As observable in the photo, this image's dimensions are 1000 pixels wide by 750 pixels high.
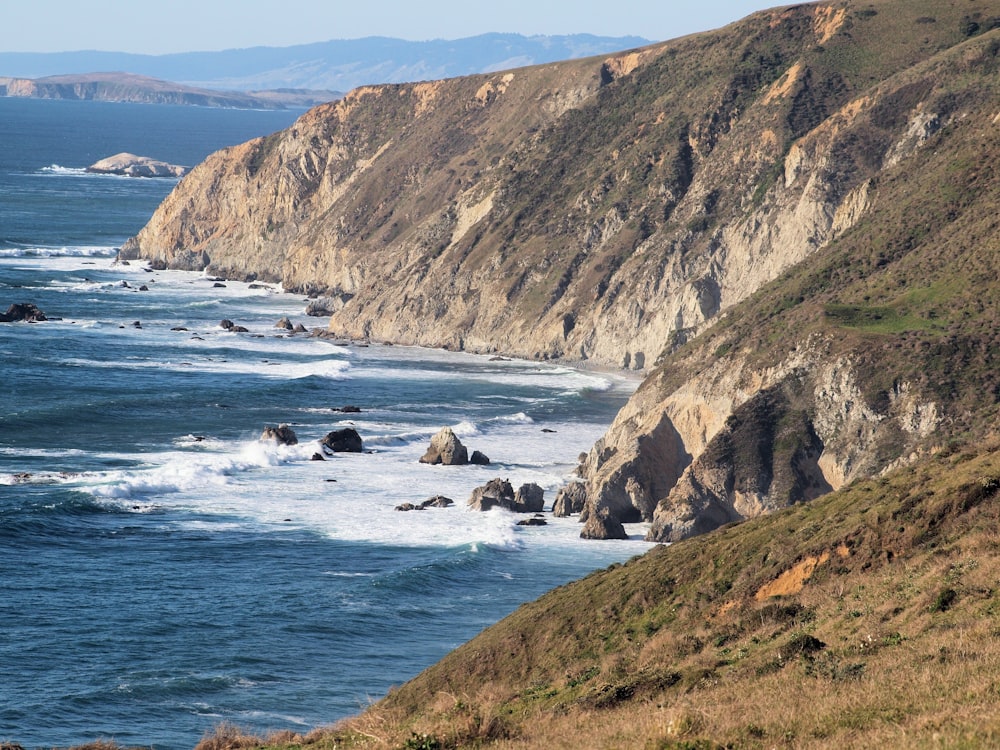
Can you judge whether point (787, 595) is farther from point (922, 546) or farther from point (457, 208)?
point (457, 208)

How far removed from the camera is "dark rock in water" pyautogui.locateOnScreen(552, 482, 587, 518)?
201 feet

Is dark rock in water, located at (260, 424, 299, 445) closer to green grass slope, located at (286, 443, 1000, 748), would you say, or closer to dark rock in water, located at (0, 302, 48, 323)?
green grass slope, located at (286, 443, 1000, 748)

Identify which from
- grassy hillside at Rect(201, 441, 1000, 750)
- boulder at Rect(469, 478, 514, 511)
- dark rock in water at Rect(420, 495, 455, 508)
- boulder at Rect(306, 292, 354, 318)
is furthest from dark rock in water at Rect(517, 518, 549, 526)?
boulder at Rect(306, 292, 354, 318)

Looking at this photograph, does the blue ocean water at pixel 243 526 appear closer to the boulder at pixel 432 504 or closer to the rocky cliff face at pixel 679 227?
the boulder at pixel 432 504

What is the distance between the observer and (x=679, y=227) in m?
103

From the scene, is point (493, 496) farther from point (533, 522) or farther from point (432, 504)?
point (533, 522)

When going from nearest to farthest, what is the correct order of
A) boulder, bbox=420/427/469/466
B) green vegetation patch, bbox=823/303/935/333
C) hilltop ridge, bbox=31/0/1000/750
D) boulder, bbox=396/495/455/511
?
1. hilltop ridge, bbox=31/0/1000/750
2. green vegetation patch, bbox=823/303/935/333
3. boulder, bbox=396/495/455/511
4. boulder, bbox=420/427/469/466

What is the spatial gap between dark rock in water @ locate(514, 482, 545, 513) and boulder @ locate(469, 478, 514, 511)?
292 mm

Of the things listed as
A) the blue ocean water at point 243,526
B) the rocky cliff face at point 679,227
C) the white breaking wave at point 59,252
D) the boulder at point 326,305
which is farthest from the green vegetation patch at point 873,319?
the white breaking wave at point 59,252

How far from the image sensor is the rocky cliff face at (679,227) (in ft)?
197

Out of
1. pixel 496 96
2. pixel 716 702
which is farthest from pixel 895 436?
pixel 496 96

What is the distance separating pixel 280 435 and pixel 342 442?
3.05 meters

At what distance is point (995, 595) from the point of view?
2669cm

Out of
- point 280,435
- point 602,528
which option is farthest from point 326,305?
point 602,528
